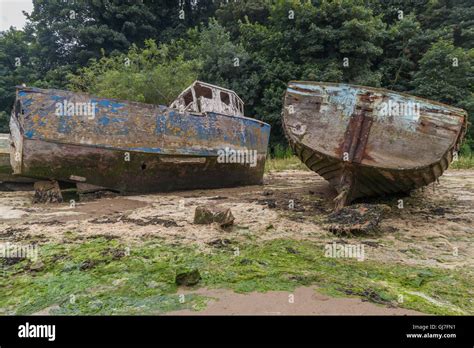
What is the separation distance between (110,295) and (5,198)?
5029 mm

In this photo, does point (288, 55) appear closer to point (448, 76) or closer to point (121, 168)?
point (448, 76)

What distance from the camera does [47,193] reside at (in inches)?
229

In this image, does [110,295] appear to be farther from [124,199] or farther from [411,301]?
[124,199]

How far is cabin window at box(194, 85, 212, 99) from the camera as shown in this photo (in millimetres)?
8406

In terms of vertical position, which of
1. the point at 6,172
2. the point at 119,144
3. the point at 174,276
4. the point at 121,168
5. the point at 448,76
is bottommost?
the point at 174,276

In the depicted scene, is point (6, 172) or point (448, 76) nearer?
point (6, 172)

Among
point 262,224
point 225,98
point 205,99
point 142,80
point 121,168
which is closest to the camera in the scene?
point 262,224

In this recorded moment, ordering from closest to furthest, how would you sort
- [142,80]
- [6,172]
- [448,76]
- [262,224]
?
[262,224], [6,172], [448,76], [142,80]

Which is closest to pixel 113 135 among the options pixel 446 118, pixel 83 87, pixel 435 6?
pixel 446 118

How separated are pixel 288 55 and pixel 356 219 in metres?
12.5

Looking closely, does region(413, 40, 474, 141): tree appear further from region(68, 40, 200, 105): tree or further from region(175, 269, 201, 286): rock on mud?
region(175, 269, 201, 286): rock on mud

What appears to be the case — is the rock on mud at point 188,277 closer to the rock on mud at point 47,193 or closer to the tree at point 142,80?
the rock on mud at point 47,193

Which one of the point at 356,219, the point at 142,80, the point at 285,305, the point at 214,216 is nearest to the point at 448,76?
the point at 142,80

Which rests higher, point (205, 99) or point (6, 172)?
point (205, 99)
